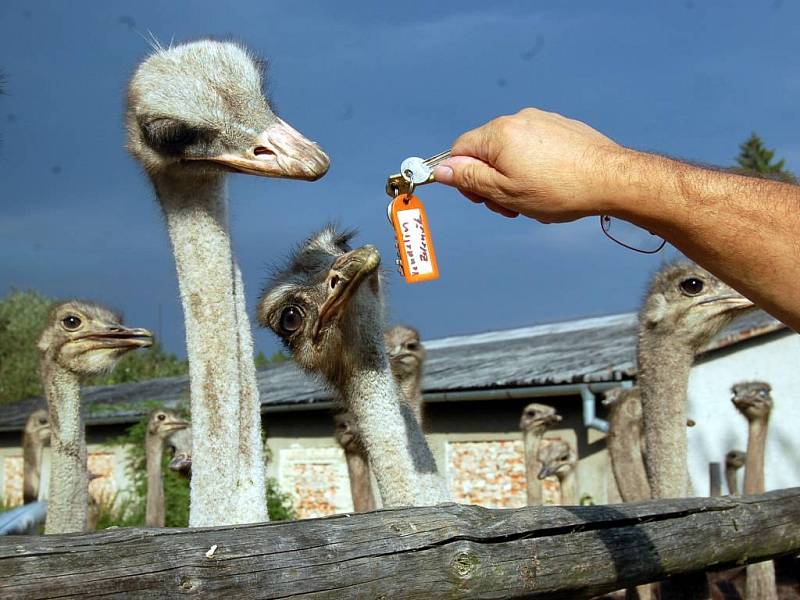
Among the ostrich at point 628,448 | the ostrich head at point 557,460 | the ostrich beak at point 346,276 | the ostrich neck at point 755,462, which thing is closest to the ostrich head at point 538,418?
the ostrich head at point 557,460

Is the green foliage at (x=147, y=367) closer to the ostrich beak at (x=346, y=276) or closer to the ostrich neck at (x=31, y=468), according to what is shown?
the ostrich neck at (x=31, y=468)

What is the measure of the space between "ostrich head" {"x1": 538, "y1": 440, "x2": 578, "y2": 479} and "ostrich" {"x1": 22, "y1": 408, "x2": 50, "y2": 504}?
4.35 metres

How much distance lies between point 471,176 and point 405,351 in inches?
157

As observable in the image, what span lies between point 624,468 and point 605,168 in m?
5.73

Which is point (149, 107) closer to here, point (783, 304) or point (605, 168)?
point (605, 168)

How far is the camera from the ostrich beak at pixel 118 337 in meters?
6.09

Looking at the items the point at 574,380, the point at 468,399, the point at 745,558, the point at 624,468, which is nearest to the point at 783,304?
the point at 745,558

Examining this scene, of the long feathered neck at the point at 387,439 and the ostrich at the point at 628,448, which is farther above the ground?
the ostrich at the point at 628,448

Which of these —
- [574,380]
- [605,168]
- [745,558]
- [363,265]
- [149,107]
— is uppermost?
[574,380]

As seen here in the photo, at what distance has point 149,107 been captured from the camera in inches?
155

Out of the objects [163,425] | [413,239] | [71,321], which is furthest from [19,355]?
[413,239]

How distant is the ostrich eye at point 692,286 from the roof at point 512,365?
208 cm

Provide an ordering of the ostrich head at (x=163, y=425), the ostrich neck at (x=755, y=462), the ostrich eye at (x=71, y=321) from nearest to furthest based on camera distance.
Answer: the ostrich eye at (x=71, y=321)
the ostrich neck at (x=755, y=462)
the ostrich head at (x=163, y=425)

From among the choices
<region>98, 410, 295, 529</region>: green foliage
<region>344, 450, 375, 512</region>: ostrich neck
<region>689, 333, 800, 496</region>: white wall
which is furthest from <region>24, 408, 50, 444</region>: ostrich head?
<region>689, 333, 800, 496</region>: white wall
